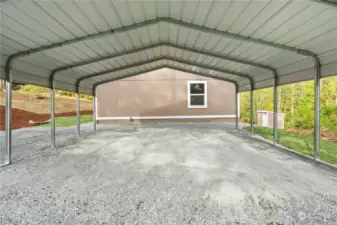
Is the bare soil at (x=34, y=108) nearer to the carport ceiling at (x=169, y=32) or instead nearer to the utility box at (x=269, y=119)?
the carport ceiling at (x=169, y=32)

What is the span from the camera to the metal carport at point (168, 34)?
10.3ft

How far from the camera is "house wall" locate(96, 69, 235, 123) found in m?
12.5

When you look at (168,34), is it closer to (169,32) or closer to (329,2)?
(169,32)

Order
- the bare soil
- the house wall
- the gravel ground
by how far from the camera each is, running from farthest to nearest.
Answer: the bare soil → the house wall → the gravel ground

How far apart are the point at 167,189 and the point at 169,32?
4.08 meters

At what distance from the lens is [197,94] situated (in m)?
12.7

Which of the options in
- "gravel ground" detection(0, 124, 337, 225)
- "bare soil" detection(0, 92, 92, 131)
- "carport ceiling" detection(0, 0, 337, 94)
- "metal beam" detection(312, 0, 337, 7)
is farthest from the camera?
"bare soil" detection(0, 92, 92, 131)

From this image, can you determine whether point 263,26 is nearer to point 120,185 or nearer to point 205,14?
point 205,14

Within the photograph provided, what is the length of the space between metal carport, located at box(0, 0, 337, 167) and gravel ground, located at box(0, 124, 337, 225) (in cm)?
112

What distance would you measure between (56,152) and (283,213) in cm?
515

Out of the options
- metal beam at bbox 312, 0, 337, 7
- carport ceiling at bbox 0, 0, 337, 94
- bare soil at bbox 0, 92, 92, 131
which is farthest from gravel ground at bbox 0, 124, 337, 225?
bare soil at bbox 0, 92, 92, 131

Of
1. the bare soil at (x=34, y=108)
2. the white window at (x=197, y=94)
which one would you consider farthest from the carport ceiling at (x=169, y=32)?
the bare soil at (x=34, y=108)

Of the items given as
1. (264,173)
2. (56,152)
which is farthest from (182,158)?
(56,152)

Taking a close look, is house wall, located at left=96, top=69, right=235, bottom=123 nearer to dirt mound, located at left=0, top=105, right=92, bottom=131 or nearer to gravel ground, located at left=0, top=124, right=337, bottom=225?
dirt mound, located at left=0, top=105, right=92, bottom=131
